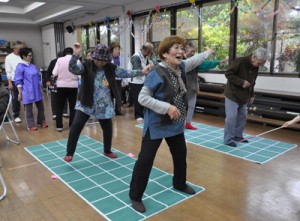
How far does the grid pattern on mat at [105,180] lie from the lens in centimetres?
223

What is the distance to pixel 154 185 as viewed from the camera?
2613 mm

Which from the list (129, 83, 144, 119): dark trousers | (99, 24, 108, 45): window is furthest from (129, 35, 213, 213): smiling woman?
(99, 24, 108, 45): window

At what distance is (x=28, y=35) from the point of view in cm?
1213

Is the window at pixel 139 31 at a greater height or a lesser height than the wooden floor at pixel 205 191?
greater

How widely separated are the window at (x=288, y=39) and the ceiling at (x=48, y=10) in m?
3.91

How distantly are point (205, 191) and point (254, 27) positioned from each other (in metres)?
3.90

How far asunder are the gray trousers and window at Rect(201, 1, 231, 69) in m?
2.37

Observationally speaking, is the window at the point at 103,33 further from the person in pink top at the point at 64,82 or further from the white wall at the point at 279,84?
the white wall at the point at 279,84

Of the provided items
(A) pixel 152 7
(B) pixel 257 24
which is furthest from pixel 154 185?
(A) pixel 152 7

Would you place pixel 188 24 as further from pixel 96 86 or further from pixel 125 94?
pixel 96 86

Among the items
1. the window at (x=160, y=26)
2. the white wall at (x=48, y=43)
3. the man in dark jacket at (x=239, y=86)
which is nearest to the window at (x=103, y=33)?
the window at (x=160, y=26)

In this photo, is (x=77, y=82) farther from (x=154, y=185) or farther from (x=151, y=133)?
(x=151, y=133)

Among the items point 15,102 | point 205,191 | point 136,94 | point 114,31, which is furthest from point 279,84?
point 114,31

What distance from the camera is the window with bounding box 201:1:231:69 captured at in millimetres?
5711
